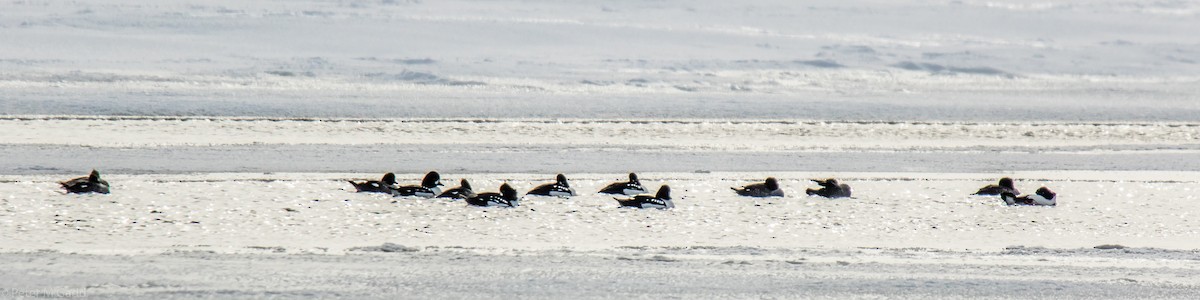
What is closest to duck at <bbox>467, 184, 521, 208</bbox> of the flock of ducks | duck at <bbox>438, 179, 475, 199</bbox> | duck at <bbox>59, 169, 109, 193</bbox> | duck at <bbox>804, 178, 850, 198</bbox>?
the flock of ducks

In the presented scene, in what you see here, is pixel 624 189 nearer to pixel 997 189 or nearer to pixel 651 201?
pixel 651 201

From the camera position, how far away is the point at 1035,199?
32.8 ft

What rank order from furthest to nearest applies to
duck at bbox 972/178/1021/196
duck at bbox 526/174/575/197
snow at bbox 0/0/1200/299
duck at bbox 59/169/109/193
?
duck at bbox 972/178/1021/196
duck at bbox 526/174/575/197
duck at bbox 59/169/109/193
snow at bbox 0/0/1200/299

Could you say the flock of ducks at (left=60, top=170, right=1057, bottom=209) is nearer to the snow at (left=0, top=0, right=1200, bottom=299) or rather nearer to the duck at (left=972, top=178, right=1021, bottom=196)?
the duck at (left=972, top=178, right=1021, bottom=196)

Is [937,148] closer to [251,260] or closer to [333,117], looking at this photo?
[333,117]

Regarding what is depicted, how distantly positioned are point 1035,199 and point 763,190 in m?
1.77

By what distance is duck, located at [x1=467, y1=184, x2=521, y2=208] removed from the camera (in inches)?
365

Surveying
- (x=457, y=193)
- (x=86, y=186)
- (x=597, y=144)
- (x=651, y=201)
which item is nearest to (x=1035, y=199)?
(x=651, y=201)

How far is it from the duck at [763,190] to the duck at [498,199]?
1.54m

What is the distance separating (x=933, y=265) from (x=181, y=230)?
3.92 meters

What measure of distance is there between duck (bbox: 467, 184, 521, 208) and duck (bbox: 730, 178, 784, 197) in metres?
1.54

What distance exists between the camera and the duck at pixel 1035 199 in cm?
1000

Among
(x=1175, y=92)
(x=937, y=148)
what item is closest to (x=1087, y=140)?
(x=937, y=148)

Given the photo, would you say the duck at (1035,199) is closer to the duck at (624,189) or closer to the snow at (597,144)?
the snow at (597,144)
